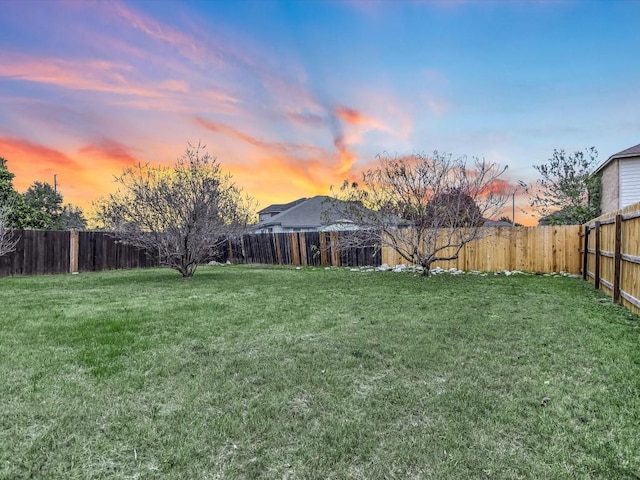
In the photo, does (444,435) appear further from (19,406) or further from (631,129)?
(631,129)

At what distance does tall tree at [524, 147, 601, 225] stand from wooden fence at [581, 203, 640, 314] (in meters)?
9.98

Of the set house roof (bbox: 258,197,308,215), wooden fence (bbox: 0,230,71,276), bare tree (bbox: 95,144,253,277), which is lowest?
wooden fence (bbox: 0,230,71,276)

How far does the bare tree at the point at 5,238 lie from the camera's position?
33.4 feet

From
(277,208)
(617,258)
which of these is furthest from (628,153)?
(277,208)

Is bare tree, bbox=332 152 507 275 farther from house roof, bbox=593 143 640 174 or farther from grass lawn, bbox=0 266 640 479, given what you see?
house roof, bbox=593 143 640 174

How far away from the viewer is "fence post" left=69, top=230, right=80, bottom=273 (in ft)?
40.7

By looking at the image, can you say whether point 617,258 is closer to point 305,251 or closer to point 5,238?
point 305,251

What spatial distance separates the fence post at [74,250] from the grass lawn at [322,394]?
27.3 feet

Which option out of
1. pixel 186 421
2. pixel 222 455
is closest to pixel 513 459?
pixel 222 455

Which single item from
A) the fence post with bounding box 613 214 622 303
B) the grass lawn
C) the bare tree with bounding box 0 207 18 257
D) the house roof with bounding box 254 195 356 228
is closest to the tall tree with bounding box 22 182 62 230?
the house roof with bounding box 254 195 356 228

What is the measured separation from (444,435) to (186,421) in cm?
145

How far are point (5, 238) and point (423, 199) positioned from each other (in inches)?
474

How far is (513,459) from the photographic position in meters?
1.76

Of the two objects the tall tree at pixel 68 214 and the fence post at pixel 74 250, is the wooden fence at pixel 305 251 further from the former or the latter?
the tall tree at pixel 68 214
